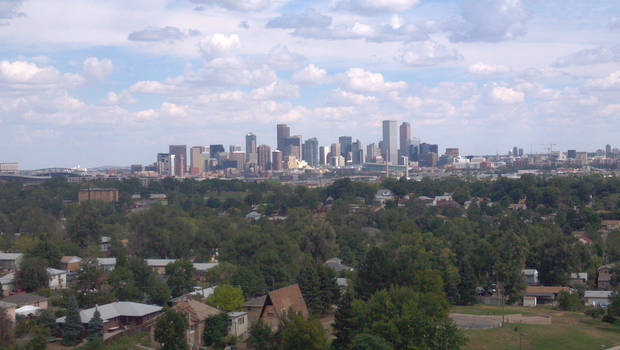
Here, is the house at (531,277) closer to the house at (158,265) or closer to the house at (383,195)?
the house at (158,265)

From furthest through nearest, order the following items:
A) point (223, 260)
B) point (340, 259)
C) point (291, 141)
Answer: point (291, 141), point (340, 259), point (223, 260)

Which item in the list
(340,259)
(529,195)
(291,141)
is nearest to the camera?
(340,259)

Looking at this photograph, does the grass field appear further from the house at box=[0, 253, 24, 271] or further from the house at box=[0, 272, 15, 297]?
the house at box=[0, 253, 24, 271]

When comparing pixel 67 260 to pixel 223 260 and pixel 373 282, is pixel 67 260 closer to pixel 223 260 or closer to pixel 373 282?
pixel 223 260

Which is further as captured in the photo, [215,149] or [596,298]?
[215,149]

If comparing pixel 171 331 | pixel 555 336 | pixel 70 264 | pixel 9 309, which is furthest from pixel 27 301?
pixel 555 336

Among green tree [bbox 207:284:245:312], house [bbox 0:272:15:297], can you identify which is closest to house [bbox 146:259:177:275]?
house [bbox 0:272:15:297]

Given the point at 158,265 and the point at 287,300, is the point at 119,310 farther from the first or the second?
the point at 158,265

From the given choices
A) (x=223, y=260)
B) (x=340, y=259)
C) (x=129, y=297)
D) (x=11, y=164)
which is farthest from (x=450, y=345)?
(x=11, y=164)
